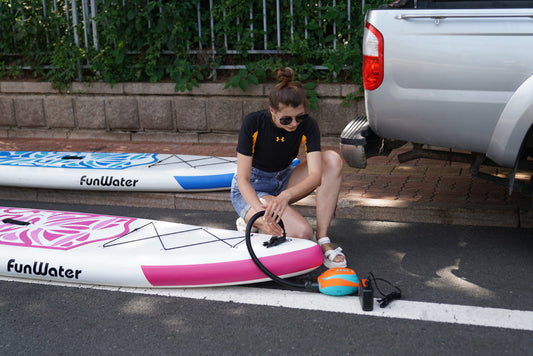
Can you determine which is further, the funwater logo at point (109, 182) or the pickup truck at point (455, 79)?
the funwater logo at point (109, 182)

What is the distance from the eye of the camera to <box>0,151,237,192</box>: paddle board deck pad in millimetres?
5559

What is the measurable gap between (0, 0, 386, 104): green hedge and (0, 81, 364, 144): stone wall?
0.18 meters

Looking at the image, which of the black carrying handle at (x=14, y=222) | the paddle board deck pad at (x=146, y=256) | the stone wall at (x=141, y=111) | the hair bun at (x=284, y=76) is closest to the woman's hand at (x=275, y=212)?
the paddle board deck pad at (x=146, y=256)

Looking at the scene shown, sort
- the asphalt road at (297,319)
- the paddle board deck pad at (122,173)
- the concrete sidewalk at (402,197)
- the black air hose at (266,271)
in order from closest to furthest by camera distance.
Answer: the asphalt road at (297,319)
the black air hose at (266,271)
the concrete sidewalk at (402,197)
the paddle board deck pad at (122,173)

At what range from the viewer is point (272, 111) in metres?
3.73

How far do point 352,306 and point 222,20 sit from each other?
17.9 ft

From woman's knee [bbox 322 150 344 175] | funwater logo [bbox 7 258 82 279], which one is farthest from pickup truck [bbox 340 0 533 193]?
funwater logo [bbox 7 258 82 279]

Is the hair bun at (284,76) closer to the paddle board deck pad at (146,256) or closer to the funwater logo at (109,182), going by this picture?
the paddle board deck pad at (146,256)

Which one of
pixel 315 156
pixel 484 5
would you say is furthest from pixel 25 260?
pixel 484 5

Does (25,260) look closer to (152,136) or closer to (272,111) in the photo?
(272,111)

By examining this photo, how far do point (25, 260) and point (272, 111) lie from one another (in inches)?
71.8

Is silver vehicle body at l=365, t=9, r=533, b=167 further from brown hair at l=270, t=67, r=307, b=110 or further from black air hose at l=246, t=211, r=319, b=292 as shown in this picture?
black air hose at l=246, t=211, r=319, b=292

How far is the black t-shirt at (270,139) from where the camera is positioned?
392 cm

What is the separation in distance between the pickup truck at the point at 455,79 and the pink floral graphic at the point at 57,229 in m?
1.78
